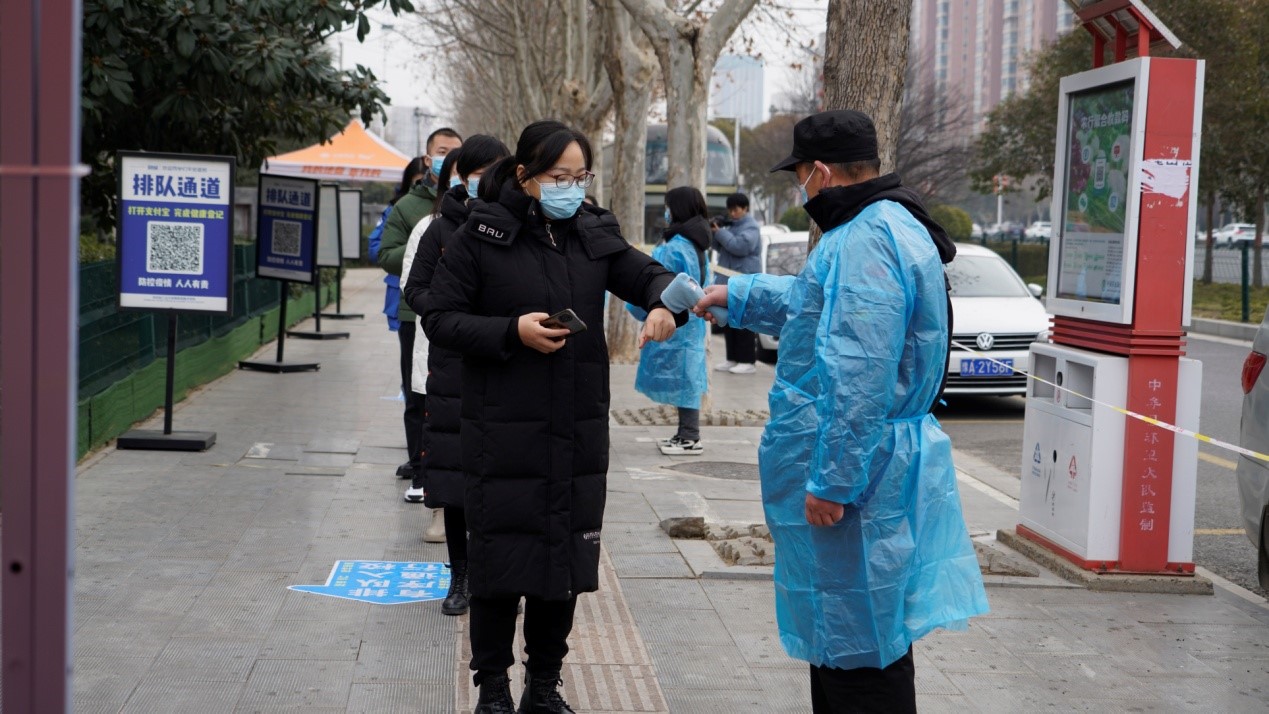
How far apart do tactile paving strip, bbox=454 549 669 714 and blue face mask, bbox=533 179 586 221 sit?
157cm

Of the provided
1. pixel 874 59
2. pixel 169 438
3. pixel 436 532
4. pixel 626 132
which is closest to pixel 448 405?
pixel 436 532

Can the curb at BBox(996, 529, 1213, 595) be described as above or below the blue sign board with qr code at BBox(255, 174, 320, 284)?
below

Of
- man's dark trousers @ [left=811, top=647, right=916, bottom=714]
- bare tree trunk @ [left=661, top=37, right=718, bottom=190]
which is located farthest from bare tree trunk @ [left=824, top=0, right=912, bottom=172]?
bare tree trunk @ [left=661, top=37, right=718, bottom=190]

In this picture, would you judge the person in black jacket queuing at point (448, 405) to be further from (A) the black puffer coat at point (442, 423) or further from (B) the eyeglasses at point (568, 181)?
(B) the eyeglasses at point (568, 181)

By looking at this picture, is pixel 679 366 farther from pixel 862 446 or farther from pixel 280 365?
pixel 862 446

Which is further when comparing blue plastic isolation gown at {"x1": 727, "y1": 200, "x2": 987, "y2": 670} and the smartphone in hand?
the smartphone in hand

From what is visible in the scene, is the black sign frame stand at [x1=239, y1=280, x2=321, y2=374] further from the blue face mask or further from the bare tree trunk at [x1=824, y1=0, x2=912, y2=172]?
the blue face mask

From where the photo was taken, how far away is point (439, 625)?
524 centimetres

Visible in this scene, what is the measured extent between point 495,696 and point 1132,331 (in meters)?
3.31

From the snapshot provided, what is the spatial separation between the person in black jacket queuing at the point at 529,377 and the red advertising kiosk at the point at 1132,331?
265cm

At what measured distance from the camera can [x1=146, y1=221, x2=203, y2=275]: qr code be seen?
898cm

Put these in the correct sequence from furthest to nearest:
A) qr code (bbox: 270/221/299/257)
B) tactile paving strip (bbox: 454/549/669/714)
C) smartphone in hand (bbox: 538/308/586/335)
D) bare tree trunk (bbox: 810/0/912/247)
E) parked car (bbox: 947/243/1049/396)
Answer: qr code (bbox: 270/221/299/257)
parked car (bbox: 947/243/1049/396)
bare tree trunk (bbox: 810/0/912/247)
tactile paving strip (bbox: 454/549/669/714)
smartphone in hand (bbox: 538/308/586/335)

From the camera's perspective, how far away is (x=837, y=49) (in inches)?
259

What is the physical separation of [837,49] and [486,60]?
39.3m
